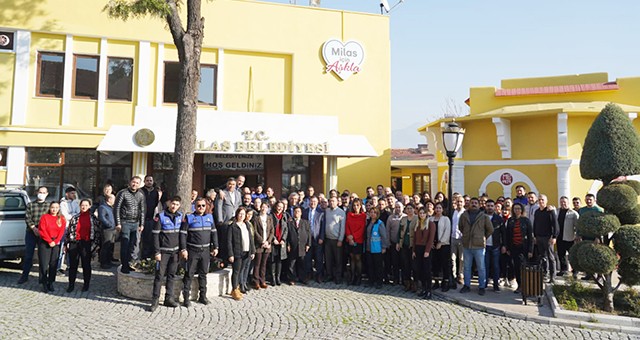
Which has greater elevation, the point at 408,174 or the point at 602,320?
the point at 408,174

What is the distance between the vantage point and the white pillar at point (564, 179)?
39.8 ft

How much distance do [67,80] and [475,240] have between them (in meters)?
12.9

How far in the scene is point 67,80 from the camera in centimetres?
1355

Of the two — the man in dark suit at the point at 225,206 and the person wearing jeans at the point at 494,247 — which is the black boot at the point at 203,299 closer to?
the man in dark suit at the point at 225,206

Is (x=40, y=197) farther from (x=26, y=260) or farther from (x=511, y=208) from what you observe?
(x=511, y=208)

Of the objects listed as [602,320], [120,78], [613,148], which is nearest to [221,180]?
[120,78]


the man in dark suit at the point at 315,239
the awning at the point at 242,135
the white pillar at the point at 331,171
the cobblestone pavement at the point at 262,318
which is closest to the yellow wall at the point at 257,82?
the awning at the point at 242,135

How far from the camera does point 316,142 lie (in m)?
13.6

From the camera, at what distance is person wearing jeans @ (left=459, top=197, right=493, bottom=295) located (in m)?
8.04

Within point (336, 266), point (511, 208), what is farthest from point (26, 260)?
point (511, 208)

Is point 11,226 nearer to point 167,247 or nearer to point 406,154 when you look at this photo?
point 167,247

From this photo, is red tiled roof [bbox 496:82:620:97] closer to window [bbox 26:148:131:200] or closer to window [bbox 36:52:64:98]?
window [bbox 26:148:131:200]

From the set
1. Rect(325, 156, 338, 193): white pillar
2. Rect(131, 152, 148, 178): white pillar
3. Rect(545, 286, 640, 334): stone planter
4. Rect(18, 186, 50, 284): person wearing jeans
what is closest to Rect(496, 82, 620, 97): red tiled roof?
Rect(325, 156, 338, 193): white pillar

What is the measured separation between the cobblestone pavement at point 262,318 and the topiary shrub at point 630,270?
1227mm
